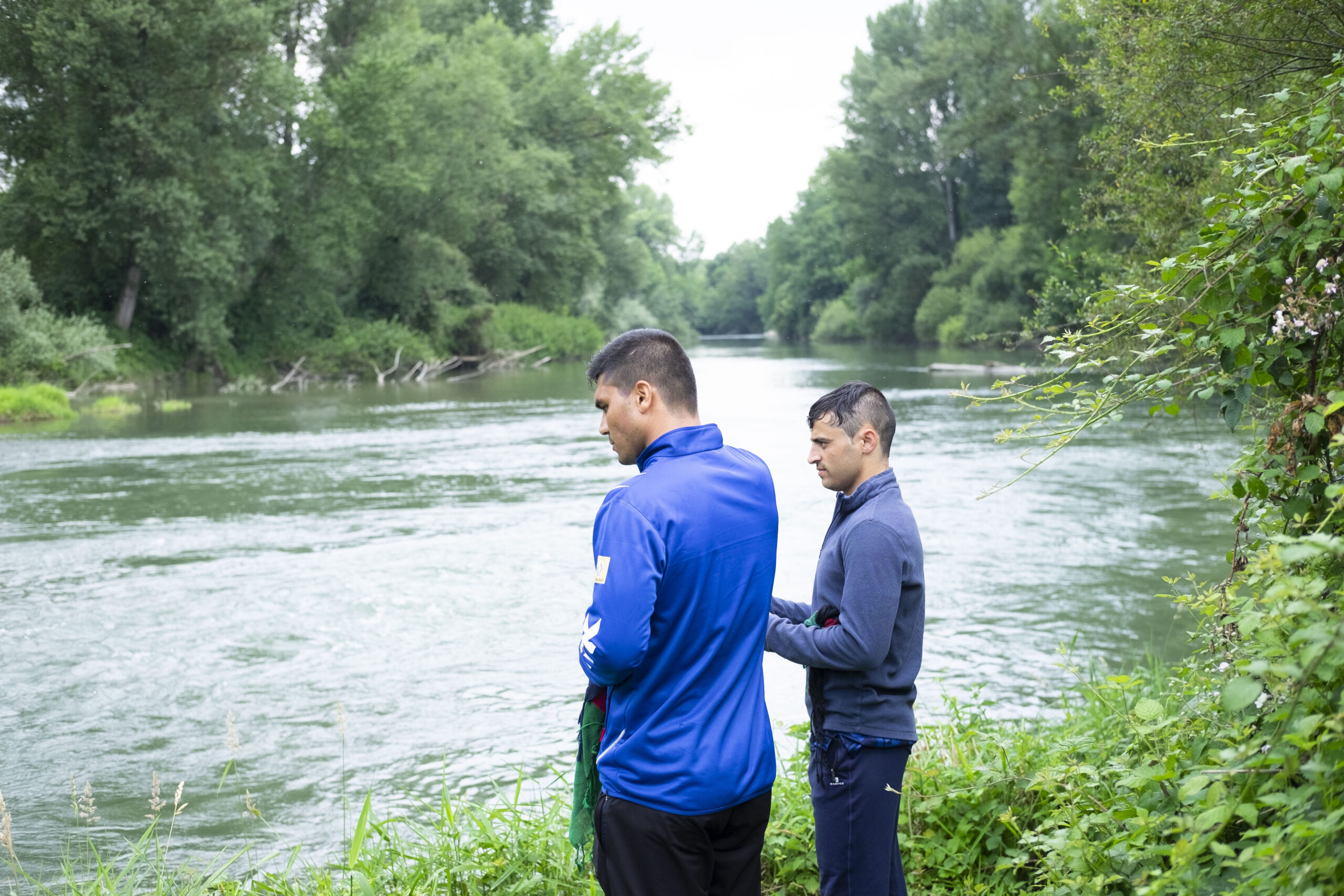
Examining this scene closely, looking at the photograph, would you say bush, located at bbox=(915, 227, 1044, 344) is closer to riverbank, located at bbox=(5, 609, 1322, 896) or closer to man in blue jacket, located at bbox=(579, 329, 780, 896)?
riverbank, located at bbox=(5, 609, 1322, 896)

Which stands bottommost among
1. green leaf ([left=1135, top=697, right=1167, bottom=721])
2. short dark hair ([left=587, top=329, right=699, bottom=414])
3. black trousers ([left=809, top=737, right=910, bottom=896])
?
black trousers ([left=809, top=737, right=910, bottom=896])

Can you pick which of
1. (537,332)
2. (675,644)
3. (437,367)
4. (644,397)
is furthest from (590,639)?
(537,332)

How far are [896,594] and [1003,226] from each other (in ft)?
199

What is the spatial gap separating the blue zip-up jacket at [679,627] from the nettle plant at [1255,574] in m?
0.87

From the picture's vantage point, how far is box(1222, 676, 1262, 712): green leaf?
1.95 meters

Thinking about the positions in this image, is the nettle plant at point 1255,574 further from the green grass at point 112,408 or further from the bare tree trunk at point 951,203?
the bare tree trunk at point 951,203

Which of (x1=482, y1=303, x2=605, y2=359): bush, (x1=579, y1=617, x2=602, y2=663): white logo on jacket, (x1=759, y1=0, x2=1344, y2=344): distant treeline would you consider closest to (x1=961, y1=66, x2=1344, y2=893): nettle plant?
(x1=759, y1=0, x2=1344, y2=344): distant treeline

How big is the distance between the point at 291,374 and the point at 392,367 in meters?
4.51

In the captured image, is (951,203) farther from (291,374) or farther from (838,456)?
(838,456)

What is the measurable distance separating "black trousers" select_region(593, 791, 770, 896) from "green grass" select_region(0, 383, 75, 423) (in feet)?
81.6

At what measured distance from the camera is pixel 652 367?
2.85m

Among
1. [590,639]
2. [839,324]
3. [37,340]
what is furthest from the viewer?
[839,324]

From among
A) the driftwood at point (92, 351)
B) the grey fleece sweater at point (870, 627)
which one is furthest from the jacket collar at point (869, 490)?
the driftwood at point (92, 351)

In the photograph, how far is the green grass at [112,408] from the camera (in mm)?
26181
